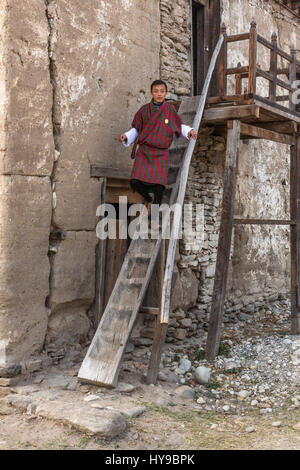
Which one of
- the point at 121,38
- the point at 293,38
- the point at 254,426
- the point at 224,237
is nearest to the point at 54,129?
the point at 121,38

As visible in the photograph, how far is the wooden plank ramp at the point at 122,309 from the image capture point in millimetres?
4746

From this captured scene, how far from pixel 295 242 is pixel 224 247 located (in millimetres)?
1529

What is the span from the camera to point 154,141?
555 centimetres

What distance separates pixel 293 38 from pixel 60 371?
757 centimetres

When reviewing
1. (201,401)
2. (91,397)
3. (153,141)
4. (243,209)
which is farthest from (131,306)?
(243,209)

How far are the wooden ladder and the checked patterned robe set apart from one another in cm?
22

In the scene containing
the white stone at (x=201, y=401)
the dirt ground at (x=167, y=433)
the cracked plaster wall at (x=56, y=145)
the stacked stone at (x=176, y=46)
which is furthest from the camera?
the stacked stone at (x=176, y=46)

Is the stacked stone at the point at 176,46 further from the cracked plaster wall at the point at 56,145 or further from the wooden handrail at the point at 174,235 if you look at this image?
the wooden handrail at the point at 174,235

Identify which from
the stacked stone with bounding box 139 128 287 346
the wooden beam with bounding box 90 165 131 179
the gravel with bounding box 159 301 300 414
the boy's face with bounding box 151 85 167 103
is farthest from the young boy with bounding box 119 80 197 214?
the gravel with bounding box 159 301 300 414

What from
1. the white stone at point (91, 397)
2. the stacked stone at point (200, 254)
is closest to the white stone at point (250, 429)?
the white stone at point (91, 397)

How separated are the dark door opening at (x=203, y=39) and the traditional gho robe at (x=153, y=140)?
202 cm

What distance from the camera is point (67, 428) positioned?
4.15 meters

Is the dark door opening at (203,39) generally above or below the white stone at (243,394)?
above

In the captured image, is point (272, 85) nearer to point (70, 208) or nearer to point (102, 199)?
point (102, 199)
